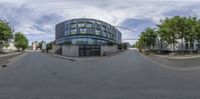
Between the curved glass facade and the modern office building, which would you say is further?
the modern office building

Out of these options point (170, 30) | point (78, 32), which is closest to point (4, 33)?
point (78, 32)

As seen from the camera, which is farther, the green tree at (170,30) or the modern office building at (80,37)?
the modern office building at (80,37)

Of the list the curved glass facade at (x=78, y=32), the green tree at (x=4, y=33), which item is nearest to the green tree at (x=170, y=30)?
the curved glass facade at (x=78, y=32)

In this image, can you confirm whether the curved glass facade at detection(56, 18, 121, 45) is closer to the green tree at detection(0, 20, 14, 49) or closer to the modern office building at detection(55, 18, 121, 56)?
the modern office building at detection(55, 18, 121, 56)

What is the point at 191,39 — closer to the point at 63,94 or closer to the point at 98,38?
the point at 98,38

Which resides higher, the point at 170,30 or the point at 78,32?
the point at 78,32

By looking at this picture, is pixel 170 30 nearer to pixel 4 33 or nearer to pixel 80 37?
pixel 80 37

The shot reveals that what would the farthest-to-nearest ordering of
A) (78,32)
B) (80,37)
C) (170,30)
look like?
(80,37) → (78,32) → (170,30)

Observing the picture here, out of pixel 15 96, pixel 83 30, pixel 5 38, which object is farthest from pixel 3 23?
pixel 15 96

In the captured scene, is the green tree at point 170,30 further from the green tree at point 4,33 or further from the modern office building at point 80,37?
the green tree at point 4,33

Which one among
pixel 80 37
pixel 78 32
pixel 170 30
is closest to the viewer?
pixel 170 30

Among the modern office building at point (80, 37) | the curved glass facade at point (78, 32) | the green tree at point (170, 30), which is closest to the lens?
the green tree at point (170, 30)

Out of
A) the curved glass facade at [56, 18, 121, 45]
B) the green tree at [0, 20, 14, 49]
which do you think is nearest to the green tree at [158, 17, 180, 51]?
the curved glass facade at [56, 18, 121, 45]

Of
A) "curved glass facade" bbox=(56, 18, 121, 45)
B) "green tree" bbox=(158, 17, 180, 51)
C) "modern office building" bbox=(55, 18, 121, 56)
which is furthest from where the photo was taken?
"modern office building" bbox=(55, 18, 121, 56)
